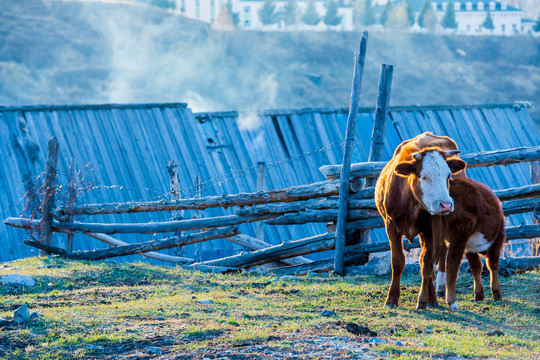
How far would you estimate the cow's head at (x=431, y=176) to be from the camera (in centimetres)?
661

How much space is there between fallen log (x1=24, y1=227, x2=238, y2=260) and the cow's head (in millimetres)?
3886

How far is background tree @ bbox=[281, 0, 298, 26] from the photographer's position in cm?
9206

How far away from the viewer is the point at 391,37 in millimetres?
80812

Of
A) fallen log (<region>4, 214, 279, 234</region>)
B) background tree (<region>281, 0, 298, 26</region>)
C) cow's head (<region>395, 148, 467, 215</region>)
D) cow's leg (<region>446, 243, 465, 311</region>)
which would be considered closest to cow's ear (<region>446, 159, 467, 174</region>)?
cow's head (<region>395, 148, 467, 215</region>)

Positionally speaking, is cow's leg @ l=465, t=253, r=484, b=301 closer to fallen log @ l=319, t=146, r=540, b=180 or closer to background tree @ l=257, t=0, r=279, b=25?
fallen log @ l=319, t=146, r=540, b=180

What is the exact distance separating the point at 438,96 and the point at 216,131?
46.7 metres

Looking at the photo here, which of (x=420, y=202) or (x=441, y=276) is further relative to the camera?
(x=441, y=276)

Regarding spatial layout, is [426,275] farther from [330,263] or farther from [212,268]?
[212,268]

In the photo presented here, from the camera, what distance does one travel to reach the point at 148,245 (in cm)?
1056

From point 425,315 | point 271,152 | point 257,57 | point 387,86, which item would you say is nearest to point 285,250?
point 387,86

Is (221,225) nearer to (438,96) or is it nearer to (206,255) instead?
(206,255)

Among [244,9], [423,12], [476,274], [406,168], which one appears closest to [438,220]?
[406,168]

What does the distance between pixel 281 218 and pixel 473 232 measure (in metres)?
3.25

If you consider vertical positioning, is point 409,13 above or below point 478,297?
above
